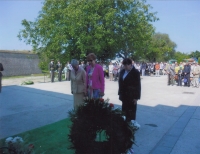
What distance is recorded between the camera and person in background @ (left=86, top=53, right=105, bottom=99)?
5636 mm

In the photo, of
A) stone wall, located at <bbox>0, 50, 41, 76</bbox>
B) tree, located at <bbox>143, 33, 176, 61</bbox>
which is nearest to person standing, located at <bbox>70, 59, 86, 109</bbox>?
stone wall, located at <bbox>0, 50, 41, 76</bbox>

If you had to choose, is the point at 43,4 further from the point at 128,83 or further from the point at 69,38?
the point at 128,83

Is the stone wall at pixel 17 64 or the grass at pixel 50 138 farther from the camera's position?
the stone wall at pixel 17 64

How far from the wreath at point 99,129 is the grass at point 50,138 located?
0.75 metres

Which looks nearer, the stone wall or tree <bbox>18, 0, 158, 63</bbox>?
tree <bbox>18, 0, 158, 63</bbox>

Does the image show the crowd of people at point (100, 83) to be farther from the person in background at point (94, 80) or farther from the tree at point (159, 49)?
the tree at point (159, 49)

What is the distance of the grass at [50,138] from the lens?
4382 millimetres

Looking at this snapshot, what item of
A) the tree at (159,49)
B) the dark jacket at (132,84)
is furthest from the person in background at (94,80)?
the tree at (159,49)

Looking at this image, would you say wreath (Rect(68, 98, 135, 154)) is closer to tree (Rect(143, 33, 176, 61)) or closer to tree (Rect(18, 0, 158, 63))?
tree (Rect(18, 0, 158, 63))

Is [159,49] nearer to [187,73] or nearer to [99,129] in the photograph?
[187,73]

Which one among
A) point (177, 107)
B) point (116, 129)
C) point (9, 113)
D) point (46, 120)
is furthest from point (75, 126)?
point (177, 107)

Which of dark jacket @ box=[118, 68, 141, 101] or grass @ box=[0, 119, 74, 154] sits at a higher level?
dark jacket @ box=[118, 68, 141, 101]

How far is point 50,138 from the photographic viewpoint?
5090 mm

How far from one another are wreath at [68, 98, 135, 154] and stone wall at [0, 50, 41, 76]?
28339 millimetres
